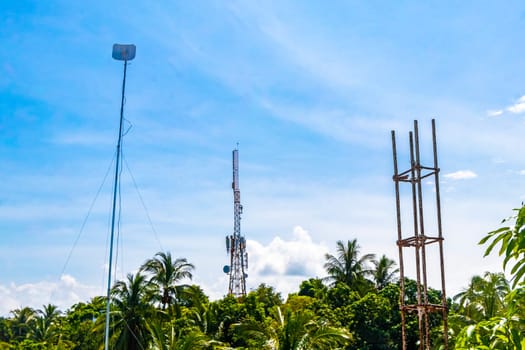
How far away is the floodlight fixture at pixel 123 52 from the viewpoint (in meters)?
14.2

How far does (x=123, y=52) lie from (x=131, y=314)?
16.1m

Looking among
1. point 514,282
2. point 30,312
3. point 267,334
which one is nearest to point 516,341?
point 514,282

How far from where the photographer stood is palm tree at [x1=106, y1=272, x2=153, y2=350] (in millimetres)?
26656

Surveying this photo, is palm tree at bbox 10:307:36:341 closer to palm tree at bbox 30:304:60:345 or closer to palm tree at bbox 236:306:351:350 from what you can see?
palm tree at bbox 30:304:60:345

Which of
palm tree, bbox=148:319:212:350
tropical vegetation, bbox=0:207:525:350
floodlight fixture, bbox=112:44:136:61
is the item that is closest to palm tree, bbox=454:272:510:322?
tropical vegetation, bbox=0:207:525:350

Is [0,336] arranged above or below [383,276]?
below

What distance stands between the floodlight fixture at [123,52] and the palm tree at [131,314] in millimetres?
14713

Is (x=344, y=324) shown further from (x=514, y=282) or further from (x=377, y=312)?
(x=514, y=282)

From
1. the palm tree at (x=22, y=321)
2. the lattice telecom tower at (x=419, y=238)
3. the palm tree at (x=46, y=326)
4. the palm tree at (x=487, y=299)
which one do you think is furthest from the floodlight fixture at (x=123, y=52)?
the palm tree at (x=22, y=321)

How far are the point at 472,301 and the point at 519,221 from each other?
27.0 meters

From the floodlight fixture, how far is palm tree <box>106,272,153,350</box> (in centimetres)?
1471

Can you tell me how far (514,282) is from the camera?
2666 mm

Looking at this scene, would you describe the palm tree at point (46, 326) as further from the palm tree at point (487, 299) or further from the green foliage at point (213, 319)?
the palm tree at point (487, 299)

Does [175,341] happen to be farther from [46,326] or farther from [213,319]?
[46,326]
